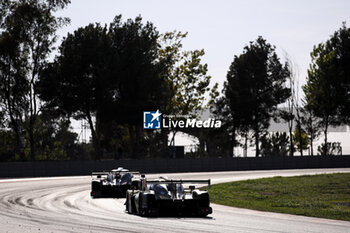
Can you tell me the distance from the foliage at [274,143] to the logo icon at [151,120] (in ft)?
41.0

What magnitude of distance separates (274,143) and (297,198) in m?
39.2

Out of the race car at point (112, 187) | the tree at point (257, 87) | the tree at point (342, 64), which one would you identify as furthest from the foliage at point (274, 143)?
the race car at point (112, 187)

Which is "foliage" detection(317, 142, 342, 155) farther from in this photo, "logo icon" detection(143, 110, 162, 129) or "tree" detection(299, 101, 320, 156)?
"logo icon" detection(143, 110, 162, 129)

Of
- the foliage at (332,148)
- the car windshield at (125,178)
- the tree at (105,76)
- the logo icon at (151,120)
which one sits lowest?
the car windshield at (125,178)

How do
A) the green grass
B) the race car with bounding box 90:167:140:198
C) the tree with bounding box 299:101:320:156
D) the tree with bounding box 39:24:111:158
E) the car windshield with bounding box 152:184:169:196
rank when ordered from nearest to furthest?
the car windshield with bounding box 152:184:169:196
the green grass
the race car with bounding box 90:167:140:198
the tree with bounding box 39:24:111:158
the tree with bounding box 299:101:320:156

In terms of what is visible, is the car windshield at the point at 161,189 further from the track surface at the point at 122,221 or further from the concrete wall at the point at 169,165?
the concrete wall at the point at 169,165

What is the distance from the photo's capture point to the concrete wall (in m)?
46.3

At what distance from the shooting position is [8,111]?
51438mm

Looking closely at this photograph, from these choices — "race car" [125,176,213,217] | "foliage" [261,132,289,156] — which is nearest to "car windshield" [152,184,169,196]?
"race car" [125,176,213,217]

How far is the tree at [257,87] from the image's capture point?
5922cm

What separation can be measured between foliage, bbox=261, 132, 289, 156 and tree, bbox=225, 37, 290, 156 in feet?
5.19

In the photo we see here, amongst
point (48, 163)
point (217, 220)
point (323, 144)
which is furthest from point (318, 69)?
point (217, 220)

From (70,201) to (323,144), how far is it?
40.5 metres

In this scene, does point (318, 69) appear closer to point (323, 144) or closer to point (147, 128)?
point (323, 144)
